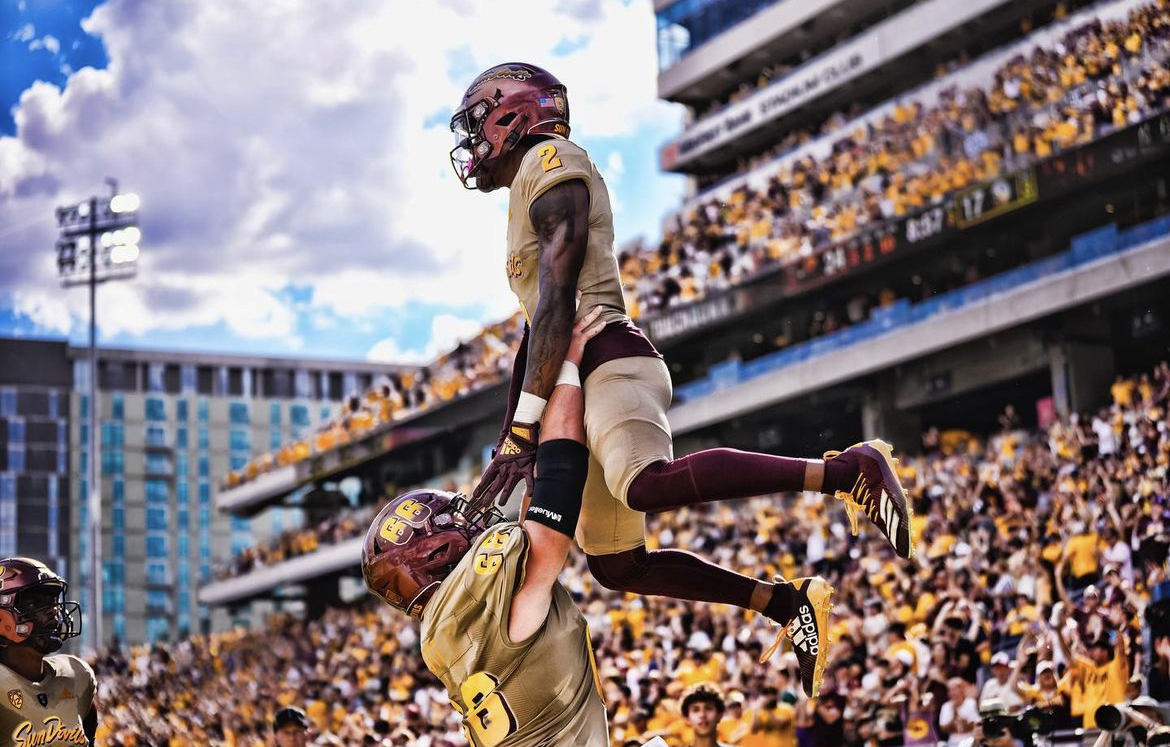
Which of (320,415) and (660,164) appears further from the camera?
(320,415)

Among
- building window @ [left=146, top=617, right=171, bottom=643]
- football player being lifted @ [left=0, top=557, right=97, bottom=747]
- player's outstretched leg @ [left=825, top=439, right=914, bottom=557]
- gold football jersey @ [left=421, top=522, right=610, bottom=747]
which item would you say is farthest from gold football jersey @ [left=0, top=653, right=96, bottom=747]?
building window @ [left=146, top=617, right=171, bottom=643]

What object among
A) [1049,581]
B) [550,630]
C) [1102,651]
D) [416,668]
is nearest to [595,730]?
[550,630]

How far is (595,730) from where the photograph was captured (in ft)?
16.4

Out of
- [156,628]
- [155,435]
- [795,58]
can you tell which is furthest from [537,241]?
[155,435]

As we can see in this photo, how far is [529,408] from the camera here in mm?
5461

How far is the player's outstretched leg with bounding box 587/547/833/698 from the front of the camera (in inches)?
236

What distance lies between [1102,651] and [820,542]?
7.66 m

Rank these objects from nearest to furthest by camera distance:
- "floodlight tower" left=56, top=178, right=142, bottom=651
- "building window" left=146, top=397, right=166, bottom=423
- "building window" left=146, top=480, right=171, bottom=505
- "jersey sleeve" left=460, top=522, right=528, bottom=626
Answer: "jersey sleeve" left=460, top=522, right=528, bottom=626
"floodlight tower" left=56, top=178, right=142, bottom=651
"building window" left=146, top=480, right=171, bottom=505
"building window" left=146, top=397, right=166, bottom=423

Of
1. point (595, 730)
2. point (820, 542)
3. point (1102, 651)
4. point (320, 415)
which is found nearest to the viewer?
point (595, 730)

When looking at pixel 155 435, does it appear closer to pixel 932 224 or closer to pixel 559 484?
pixel 932 224

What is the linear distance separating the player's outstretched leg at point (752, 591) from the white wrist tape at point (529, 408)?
0.78 metres

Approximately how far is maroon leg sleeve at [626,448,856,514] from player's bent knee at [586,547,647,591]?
0.44 m

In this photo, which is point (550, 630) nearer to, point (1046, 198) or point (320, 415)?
point (1046, 198)

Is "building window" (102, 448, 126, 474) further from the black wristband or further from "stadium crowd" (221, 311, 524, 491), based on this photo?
the black wristband
